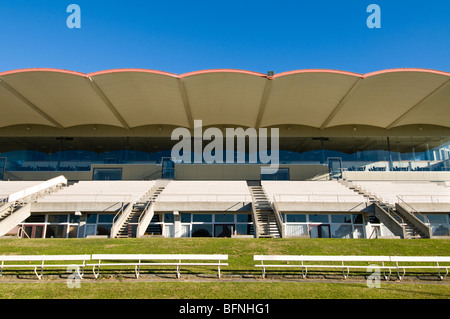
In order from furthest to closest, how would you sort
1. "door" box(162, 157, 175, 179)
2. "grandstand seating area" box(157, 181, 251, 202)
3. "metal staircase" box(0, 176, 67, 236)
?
"door" box(162, 157, 175, 179), "grandstand seating area" box(157, 181, 251, 202), "metal staircase" box(0, 176, 67, 236)

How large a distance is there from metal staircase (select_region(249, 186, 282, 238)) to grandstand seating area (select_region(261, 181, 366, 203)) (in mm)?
787

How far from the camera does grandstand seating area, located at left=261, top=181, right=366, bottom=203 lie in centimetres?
2331

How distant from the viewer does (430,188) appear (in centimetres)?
2852

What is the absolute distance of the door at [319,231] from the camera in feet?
74.4

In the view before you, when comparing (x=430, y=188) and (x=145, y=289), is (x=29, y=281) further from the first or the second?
(x=430, y=188)

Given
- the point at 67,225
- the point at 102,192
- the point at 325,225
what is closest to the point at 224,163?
the point at 102,192

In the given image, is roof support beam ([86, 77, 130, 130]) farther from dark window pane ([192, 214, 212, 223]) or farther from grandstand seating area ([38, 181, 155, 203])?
dark window pane ([192, 214, 212, 223])

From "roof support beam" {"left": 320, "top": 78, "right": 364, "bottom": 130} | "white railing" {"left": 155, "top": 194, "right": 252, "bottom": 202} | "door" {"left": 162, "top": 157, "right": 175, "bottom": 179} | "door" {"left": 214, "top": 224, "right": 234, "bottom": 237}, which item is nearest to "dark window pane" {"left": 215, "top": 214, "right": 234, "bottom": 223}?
"door" {"left": 214, "top": 224, "right": 234, "bottom": 237}

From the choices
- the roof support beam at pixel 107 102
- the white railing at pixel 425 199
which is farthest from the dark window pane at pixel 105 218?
the white railing at pixel 425 199

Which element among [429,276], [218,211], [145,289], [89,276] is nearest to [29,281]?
[89,276]

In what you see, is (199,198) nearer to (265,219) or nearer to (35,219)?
(265,219)

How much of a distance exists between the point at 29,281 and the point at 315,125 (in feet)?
93.4

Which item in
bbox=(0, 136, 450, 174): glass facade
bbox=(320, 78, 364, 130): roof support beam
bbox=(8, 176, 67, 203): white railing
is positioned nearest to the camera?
bbox=(8, 176, 67, 203): white railing

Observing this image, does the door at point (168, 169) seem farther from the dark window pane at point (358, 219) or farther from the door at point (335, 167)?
the dark window pane at point (358, 219)
